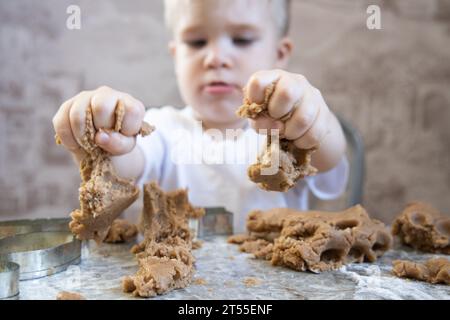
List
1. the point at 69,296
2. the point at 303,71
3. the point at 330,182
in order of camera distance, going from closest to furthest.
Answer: the point at 69,296 → the point at 330,182 → the point at 303,71

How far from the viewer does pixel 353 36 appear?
3.65 ft

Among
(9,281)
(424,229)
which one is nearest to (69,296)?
(9,281)

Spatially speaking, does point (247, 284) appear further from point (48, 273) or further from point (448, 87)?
point (448, 87)

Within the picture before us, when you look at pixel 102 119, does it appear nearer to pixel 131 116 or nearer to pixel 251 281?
pixel 131 116

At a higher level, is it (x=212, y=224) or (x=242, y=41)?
(x=242, y=41)

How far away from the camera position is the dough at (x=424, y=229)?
0.62m

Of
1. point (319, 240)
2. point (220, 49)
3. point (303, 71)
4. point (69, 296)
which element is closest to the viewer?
point (69, 296)

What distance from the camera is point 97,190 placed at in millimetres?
493

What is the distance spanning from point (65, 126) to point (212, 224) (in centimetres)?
29

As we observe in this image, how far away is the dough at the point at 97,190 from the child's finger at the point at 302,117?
0.15 metres

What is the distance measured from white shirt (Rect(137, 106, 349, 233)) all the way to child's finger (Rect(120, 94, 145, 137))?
16.3 inches

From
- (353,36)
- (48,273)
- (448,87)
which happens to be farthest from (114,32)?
(448,87)

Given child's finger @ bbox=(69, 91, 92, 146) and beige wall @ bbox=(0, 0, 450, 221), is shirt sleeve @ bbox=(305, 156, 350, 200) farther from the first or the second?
child's finger @ bbox=(69, 91, 92, 146)

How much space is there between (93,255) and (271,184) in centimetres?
24
